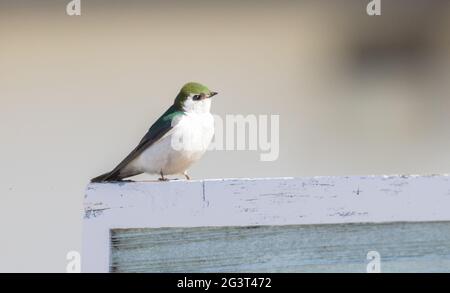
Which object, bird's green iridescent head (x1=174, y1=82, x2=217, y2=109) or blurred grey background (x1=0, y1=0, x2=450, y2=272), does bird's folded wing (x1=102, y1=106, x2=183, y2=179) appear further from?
blurred grey background (x1=0, y1=0, x2=450, y2=272)

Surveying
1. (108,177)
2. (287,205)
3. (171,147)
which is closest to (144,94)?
(171,147)

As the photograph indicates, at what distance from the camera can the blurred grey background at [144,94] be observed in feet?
19.4

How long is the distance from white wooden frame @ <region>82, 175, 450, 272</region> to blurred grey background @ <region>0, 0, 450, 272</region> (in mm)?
3242

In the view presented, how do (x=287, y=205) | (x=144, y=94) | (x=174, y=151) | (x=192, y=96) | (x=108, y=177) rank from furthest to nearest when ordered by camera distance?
(x=144, y=94)
(x=192, y=96)
(x=174, y=151)
(x=108, y=177)
(x=287, y=205)

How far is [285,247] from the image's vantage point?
8.30ft

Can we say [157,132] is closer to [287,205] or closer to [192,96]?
[192,96]

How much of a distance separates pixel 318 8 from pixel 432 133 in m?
1.01

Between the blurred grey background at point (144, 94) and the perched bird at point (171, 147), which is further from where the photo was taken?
the blurred grey background at point (144, 94)

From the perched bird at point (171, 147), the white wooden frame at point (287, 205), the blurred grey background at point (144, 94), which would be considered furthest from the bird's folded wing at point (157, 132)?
the blurred grey background at point (144, 94)

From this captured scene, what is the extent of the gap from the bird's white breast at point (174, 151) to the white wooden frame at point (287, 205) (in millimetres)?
1028

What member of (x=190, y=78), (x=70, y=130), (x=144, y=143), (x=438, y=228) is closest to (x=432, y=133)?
(x=190, y=78)

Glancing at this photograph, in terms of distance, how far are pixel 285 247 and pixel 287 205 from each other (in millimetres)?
102

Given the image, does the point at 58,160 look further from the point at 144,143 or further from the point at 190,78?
the point at 144,143

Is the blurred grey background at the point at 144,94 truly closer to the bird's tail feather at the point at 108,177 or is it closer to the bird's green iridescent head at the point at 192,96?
the bird's green iridescent head at the point at 192,96
